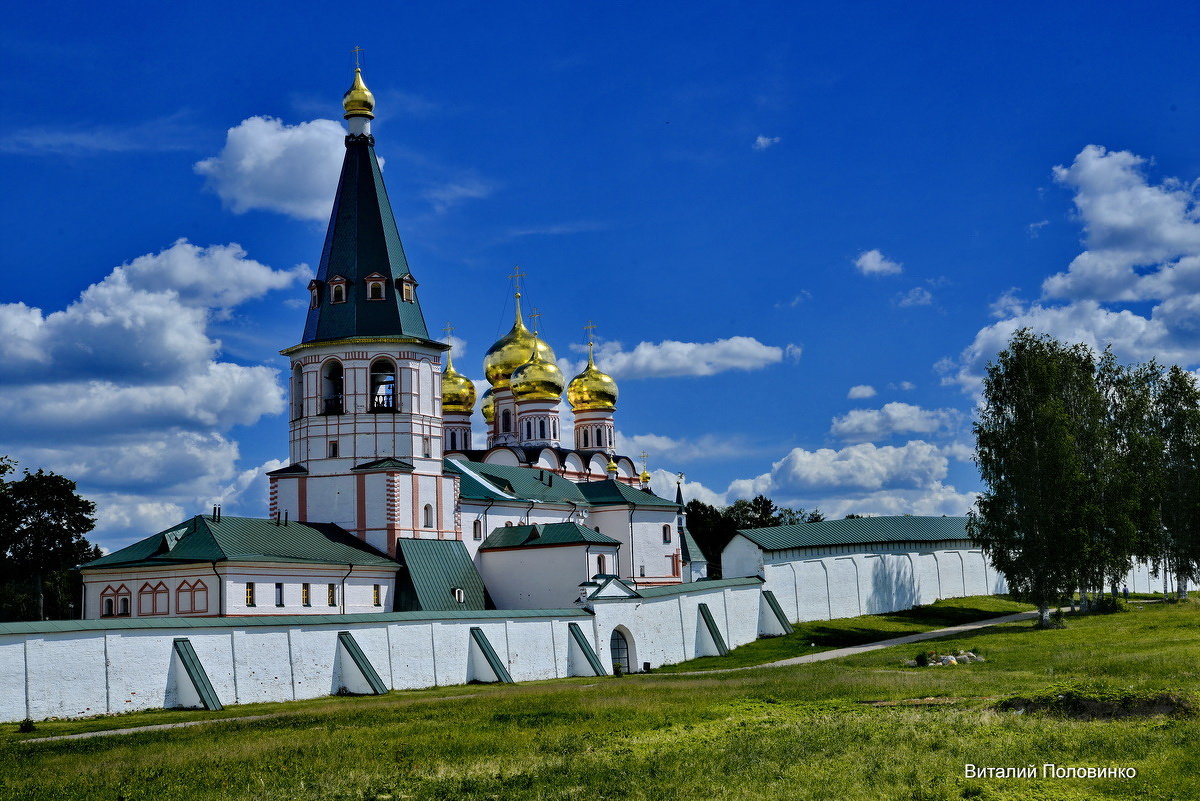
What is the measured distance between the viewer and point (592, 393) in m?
65.8

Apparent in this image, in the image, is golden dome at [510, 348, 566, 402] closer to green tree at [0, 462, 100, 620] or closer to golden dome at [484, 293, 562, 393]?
golden dome at [484, 293, 562, 393]

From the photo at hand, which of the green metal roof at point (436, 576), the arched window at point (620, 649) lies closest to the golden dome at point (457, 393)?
the green metal roof at point (436, 576)

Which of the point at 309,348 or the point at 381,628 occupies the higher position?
the point at 309,348

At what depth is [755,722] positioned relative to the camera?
19766 mm

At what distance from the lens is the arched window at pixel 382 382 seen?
40531mm

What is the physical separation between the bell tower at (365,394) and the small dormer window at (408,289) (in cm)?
3

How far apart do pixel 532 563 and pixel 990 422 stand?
19.3 metres

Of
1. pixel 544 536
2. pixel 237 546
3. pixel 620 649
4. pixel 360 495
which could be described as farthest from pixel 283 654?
pixel 544 536

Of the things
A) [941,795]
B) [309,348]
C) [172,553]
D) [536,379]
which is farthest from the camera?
[536,379]

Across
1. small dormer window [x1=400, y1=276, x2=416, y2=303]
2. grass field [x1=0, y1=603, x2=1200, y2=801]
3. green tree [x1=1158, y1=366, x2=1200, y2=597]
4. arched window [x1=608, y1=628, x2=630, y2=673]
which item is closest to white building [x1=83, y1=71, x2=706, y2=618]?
small dormer window [x1=400, y1=276, x2=416, y2=303]

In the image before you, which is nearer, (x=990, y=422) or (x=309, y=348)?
(x=309, y=348)

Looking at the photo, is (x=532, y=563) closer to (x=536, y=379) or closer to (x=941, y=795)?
(x=536, y=379)

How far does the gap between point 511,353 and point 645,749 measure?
1929 inches

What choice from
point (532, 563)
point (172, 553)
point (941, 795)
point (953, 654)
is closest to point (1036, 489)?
point (953, 654)
